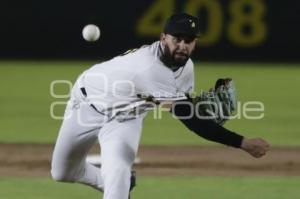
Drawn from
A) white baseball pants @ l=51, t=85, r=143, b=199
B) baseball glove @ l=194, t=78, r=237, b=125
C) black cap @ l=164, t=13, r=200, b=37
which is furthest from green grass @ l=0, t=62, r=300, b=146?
black cap @ l=164, t=13, r=200, b=37

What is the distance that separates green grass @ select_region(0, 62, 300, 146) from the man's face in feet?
14.2

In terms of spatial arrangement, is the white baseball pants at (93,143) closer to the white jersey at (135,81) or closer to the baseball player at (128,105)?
the baseball player at (128,105)

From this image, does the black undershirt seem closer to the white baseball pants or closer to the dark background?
the white baseball pants

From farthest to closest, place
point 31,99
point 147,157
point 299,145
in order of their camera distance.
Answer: point 31,99 → point 299,145 → point 147,157

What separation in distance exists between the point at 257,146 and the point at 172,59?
81 centimetres

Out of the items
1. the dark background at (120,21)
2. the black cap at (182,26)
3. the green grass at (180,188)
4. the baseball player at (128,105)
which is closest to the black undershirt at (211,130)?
the baseball player at (128,105)

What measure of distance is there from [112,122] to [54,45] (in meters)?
12.7

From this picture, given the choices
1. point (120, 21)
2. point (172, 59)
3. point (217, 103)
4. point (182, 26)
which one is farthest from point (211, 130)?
point (120, 21)

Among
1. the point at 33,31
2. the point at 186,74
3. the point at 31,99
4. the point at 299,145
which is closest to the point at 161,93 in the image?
the point at 186,74

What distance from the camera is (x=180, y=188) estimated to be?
7535 mm

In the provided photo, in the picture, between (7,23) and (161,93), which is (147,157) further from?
(7,23)

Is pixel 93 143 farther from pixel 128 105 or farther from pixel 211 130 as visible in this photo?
pixel 211 130

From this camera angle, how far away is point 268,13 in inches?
719

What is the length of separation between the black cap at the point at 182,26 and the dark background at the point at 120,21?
12.3m
